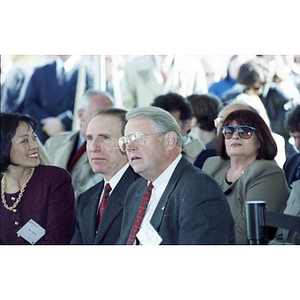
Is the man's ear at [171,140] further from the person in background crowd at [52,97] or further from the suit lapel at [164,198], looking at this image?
the person in background crowd at [52,97]

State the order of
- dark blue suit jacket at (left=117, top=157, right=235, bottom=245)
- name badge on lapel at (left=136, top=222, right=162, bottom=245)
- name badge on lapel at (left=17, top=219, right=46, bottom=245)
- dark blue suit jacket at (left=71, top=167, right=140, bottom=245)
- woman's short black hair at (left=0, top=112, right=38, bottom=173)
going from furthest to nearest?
woman's short black hair at (left=0, top=112, right=38, bottom=173) < name badge on lapel at (left=17, top=219, right=46, bottom=245) < dark blue suit jacket at (left=71, top=167, right=140, bottom=245) < name badge on lapel at (left=136, top=222, right=162, bottom=245) < dark blue suit jacket at (left=117, top=157, right=235, bottom=245)

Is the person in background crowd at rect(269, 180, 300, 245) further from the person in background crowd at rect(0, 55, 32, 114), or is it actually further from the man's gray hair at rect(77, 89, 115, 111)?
the person in background crowd at rect(0, 55, 32, 114)

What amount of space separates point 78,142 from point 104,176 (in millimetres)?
1223

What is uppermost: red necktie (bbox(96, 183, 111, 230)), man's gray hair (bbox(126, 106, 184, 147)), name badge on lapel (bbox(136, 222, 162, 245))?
man's gray hair (bbox(126, 106, 184, 147))

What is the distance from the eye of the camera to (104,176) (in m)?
2.82

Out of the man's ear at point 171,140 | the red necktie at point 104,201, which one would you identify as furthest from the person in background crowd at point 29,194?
the man's ear at point 171,140

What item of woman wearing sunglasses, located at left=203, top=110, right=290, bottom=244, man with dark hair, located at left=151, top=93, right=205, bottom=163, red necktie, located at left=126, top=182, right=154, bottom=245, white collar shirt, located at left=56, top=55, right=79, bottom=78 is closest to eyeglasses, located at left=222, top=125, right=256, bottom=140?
woman wearing sunglasses, located at left=203, top=110, right=290, bottom=244

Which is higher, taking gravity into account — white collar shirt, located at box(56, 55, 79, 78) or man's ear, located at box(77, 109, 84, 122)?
white collar shirt, located at box(56, 55, 79, 78)

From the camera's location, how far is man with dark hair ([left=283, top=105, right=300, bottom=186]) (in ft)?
10.2

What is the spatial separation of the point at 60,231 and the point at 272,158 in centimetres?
152

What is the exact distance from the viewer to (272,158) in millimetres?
2850

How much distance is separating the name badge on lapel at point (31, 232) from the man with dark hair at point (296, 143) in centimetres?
181

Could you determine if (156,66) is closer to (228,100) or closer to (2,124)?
(228,100)

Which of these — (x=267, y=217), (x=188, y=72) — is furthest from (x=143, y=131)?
(x=188, y=72)
